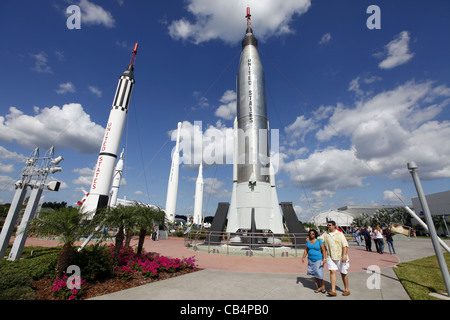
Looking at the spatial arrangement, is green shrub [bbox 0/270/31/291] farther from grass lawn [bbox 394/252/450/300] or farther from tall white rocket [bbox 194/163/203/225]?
tall white rocket [bbox 194/163/203/225]

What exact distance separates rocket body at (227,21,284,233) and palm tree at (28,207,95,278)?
11.2m

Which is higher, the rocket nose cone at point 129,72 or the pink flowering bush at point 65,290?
the rocket nose cone at point 129,72

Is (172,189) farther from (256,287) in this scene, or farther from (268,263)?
(256,287)

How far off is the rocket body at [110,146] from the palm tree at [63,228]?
11.7 metres

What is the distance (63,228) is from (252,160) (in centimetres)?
1267

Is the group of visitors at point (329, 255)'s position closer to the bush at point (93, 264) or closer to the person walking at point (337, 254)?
the person walking at point (337, 254)

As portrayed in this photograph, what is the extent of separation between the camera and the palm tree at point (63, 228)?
6059 mm

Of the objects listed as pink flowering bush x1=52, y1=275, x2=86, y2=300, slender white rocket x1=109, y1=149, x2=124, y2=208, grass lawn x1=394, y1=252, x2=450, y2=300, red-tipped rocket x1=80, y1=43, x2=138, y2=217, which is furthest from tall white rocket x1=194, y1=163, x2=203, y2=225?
pink flowering bush x1=52, y1=275, x2=86, y2=300

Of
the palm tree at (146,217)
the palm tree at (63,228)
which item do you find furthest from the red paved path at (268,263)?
the palm tree at (63,228)

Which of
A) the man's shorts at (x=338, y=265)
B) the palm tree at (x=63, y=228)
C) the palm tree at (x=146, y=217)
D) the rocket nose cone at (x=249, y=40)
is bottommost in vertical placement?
the man's shorts at (x=338, y=265)

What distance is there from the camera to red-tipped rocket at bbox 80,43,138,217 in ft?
58.9
